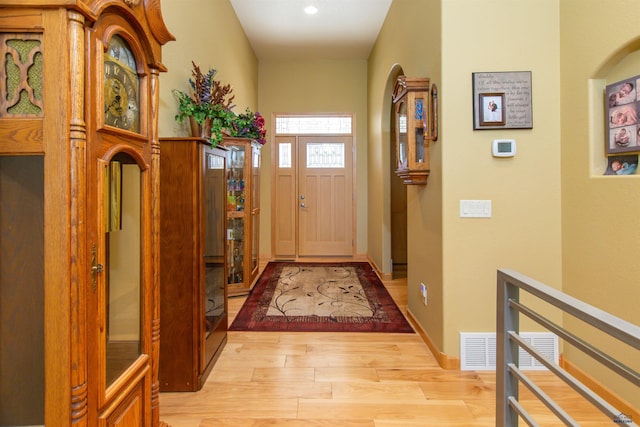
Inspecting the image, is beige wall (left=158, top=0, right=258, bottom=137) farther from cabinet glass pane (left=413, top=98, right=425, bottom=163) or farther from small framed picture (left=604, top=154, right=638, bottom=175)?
small framed picture (left=604, top=154, right=638, bottom=175)

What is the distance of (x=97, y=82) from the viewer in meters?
1.13

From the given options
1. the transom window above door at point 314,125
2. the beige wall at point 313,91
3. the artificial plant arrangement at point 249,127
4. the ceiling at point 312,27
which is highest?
the ceiling at point 312,27

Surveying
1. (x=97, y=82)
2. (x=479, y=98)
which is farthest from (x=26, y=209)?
(x=479, y=98)

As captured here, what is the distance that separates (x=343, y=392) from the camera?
87.6 inches

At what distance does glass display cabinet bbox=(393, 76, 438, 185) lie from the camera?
270 centimetres

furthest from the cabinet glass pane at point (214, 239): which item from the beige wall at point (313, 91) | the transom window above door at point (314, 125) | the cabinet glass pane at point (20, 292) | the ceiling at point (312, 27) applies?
the transom window above door at point (314, 125)

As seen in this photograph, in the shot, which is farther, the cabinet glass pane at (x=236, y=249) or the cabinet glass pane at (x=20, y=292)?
the cabinet glass pane at (x=236, y=249)

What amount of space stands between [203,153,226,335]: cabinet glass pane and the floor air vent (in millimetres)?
1799

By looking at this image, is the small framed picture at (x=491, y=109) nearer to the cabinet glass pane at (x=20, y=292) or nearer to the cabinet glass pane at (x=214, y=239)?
the cabinet glass pane at (x=214, y=239)

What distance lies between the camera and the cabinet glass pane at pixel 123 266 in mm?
1285

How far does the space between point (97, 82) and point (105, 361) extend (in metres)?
0.93

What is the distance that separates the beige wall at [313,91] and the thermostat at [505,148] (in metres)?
4.00

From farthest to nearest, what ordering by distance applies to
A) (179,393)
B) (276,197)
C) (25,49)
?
(276,197), (179,393), (25,49)

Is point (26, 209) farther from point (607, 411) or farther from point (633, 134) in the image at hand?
point (633, 134)
